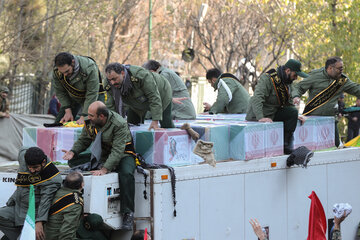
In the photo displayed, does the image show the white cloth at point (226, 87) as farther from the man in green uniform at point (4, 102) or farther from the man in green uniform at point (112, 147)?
the man in green uniform at point (4, 102)

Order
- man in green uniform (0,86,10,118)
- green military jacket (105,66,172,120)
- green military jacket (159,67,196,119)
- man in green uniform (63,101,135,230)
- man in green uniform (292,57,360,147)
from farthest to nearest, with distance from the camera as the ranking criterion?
1. man in green uniform (0,86,10,118)
2. green military jacket (159,67,196,119)
3. man in green uniform (292,57,360,147)
4. green military jacket (105,66,172,120)
5. man in green uniform (63,101,135,230)

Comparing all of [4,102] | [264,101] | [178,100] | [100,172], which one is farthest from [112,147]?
[4,102]

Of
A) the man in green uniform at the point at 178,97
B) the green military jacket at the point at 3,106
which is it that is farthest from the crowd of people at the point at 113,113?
the green military jacket at the point at 3,106

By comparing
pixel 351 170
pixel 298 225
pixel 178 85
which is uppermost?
pixel 178 85

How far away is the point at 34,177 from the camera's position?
7.44 metres

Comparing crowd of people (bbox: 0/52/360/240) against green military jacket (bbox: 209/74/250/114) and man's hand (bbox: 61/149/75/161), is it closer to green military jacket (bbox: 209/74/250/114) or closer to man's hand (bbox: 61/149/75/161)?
man's hand (bbox: 61/149/75/161)

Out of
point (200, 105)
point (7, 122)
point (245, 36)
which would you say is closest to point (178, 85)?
point (7, 122)

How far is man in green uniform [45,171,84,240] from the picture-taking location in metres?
7.18

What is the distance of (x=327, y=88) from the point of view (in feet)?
35.7

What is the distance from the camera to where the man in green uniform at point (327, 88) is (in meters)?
10.7

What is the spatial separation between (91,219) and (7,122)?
30.4 feet

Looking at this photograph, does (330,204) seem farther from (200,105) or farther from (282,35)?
(200,105)

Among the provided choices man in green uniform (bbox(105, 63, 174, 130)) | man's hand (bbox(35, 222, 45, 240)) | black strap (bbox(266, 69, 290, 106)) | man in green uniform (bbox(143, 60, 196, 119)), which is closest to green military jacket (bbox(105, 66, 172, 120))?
man in green uniform (bbox(105, 63, 174, 130))

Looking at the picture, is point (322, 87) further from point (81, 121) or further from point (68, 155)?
point (68, 155)
